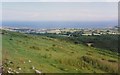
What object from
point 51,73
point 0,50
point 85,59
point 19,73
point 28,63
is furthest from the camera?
point 85,59

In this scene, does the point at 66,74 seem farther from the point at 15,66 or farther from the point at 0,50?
the point at 0,50

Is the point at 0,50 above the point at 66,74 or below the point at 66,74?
above

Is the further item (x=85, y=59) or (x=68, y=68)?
(x=85, y=59)

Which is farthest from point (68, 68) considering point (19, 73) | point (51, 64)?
point (19, 73)

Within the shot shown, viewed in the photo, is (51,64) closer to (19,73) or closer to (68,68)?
(68,68)

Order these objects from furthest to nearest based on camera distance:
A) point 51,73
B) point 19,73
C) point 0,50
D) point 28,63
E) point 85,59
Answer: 1. point 85,59
2. point 0,50
3. point 28,63
4. point 51,73
5. point 19,73

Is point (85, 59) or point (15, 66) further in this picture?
point (85, 59)

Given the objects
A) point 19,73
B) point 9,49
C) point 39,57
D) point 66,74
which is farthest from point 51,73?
point 9,49

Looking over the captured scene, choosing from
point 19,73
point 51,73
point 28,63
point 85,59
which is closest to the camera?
point 19,73
